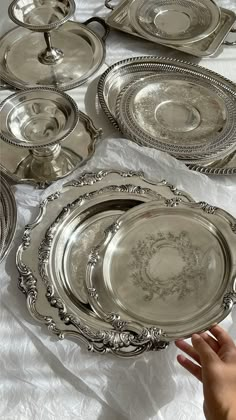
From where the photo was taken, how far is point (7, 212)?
63cm

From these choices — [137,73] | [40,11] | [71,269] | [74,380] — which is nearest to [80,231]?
[71,269]

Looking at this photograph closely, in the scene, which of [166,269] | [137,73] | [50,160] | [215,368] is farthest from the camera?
[137,73]

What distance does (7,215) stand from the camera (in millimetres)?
623

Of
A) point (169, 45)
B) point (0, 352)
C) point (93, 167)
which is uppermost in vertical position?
point (169, 45)

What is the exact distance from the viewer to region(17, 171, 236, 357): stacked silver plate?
0.51 meters

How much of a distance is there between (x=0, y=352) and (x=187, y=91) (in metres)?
0.47

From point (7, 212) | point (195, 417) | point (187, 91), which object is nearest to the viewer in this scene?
point (195, 417)

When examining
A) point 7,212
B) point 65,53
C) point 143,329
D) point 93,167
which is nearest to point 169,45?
point 65,53

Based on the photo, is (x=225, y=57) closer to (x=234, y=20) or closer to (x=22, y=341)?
(x=234, y=20)

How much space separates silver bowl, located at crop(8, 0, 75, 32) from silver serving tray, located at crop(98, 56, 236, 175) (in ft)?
0.38

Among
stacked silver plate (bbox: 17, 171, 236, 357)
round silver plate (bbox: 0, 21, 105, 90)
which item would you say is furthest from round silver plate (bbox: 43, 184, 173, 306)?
round silver plate (bbox: 0, 21, 105, 90)

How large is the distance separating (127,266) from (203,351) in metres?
0.14

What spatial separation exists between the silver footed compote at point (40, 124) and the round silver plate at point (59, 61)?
98 mm

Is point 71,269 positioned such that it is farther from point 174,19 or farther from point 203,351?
point 174,19
